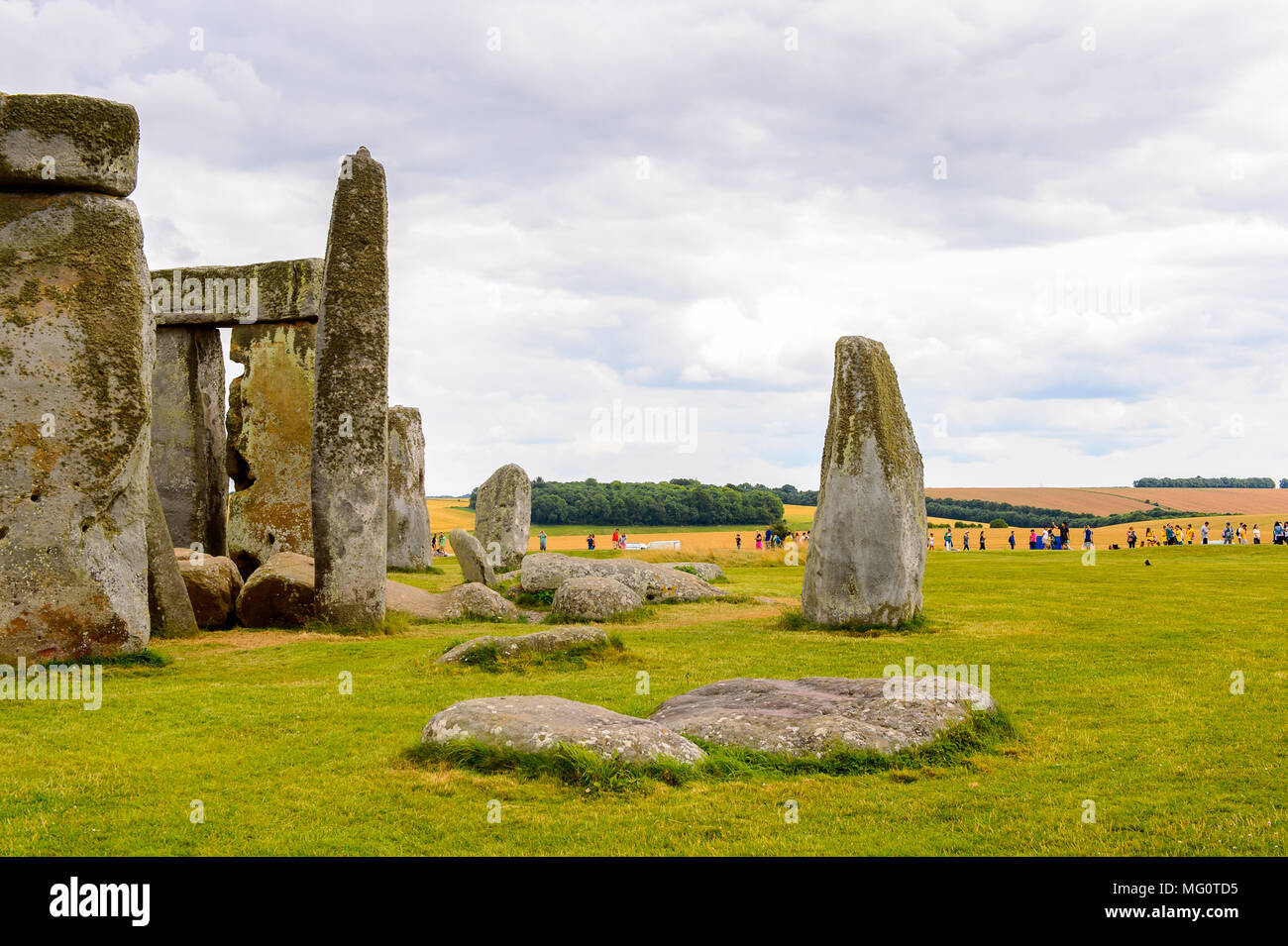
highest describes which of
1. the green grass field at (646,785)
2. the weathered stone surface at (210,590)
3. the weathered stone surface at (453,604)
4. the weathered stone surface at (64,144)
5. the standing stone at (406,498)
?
the weathered stone surface at (64,144)

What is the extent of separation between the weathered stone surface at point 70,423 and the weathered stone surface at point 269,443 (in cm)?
950

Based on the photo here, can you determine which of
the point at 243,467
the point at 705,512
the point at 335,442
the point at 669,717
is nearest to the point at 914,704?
the point at 669,717

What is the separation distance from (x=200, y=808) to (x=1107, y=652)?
37.6 ft

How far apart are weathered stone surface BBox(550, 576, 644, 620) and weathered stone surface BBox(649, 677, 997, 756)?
27.6 ft

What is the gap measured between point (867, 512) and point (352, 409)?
815 cm

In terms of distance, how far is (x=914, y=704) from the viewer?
27.6 feet

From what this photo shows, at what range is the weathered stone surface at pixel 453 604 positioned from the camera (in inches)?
699

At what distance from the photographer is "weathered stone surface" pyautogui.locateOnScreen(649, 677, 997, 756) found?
788 cm

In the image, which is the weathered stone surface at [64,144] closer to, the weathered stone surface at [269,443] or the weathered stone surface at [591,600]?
the weathered stone surface at [591,600]

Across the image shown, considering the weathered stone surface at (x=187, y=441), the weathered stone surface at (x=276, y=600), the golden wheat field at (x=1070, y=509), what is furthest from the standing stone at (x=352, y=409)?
the golden wheat field at (x=1070, y=509)

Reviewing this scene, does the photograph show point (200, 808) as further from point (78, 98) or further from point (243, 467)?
point (243, 467)

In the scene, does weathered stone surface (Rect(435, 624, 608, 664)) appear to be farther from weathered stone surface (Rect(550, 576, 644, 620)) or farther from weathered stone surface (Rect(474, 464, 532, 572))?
weathered stone surface (Rect(474, 464, 532, 572))
